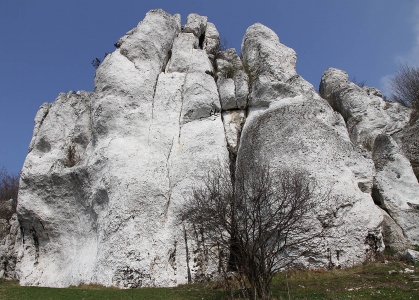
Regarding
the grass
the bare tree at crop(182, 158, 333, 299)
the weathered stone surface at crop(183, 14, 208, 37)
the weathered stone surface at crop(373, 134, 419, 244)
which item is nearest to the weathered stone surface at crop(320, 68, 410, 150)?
the weathered stone surface at crop(373, 134, 419, 244)

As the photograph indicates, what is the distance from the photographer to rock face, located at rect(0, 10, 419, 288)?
1512 cm

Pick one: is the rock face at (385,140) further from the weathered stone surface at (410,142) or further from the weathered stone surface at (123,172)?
the weathered stone surface at (123,172)

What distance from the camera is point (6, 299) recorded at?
12578 millimetres

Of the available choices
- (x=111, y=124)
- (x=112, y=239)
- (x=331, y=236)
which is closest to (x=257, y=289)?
(x=331, y=236)

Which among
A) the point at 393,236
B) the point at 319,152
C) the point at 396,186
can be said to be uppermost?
the point at 319,152

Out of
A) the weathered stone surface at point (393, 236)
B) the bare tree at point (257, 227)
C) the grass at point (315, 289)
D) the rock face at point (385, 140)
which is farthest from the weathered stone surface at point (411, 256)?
the bare tree at point (257, 227)

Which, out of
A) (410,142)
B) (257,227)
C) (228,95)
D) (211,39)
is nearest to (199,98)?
(228,95)

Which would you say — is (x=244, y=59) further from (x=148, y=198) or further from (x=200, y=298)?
Answer: (x=200, y=298)

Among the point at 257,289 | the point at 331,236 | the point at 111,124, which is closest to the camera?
the point at 257,289

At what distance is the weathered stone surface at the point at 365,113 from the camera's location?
2120 cm

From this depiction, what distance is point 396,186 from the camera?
59.2 ft

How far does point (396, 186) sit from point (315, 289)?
8551mm

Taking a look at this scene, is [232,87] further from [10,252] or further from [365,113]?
[10,252]

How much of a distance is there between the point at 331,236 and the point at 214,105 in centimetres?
907
